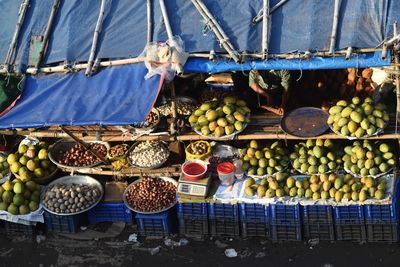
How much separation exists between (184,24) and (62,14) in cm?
193

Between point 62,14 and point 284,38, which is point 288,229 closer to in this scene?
point 284,38

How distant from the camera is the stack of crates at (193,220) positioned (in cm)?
959

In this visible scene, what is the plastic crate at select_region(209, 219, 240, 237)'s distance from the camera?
31.6 ft

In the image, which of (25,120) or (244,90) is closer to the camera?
(25,120)

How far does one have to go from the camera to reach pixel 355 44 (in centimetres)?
860

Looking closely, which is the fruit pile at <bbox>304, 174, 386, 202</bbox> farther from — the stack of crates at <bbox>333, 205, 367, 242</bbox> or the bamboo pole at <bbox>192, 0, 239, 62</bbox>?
the bamboo pole at <bbox>192, 0, 239, 62</bbox>

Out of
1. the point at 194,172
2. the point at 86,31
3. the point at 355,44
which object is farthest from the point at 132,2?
the point at 355,44

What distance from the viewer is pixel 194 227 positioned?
9.74 metres

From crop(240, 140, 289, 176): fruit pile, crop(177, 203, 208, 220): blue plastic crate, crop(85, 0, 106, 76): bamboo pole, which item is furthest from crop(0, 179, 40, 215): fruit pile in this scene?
crop(240, 140, 289, 176): fruit pile

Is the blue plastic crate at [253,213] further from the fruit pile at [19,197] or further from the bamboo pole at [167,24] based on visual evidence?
the fruit pile at [19,197]

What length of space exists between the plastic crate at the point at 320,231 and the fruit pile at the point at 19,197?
3969mm

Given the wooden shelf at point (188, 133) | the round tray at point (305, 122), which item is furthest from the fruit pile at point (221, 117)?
the round tray at point (305, 122)

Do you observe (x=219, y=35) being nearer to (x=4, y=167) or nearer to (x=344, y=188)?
(x=344, y=188)

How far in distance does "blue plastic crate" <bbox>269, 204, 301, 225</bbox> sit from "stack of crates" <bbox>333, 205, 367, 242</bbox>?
52cm
